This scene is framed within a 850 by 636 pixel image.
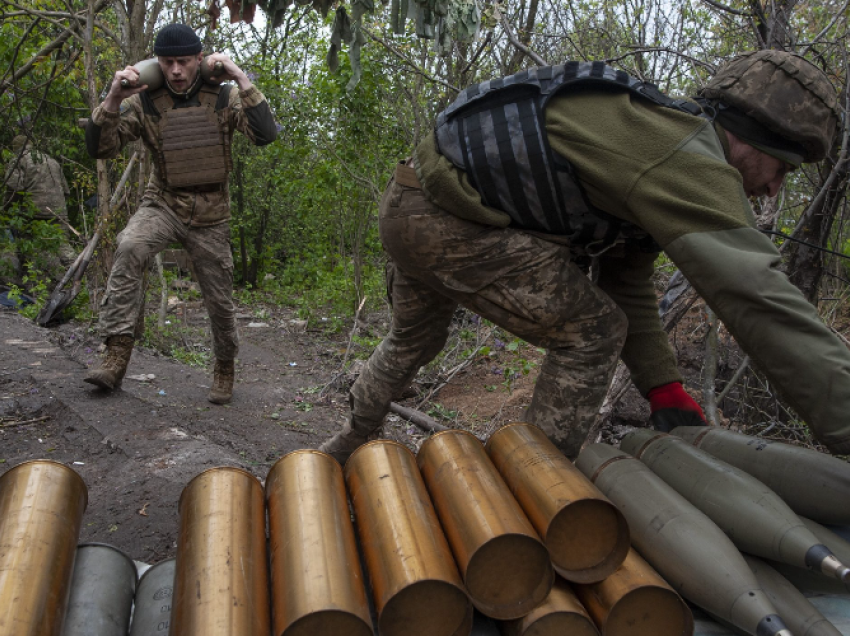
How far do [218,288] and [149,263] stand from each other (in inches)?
18.5

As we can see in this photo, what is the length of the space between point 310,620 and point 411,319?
1.44m

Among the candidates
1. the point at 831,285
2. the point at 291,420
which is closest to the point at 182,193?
the point at 291,420

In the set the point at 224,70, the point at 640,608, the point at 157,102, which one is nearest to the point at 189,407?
the point at 157,102

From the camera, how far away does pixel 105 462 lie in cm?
344

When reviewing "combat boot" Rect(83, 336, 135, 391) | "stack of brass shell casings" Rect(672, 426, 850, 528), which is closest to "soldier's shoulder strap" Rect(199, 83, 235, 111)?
"combat boot" Rect(83, 336, 135, 391)

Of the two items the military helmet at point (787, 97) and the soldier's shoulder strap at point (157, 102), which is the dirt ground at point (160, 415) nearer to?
the soldier's shoulder strap at point (157, 102)

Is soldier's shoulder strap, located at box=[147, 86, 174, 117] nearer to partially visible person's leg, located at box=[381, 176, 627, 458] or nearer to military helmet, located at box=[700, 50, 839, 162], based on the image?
partially visible person's leg, located at box=[381, 176, 627, 458]

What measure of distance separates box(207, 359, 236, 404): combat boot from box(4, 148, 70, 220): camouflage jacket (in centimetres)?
496

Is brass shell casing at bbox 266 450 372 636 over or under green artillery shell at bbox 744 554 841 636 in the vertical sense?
over

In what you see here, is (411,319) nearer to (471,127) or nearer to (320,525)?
(471,127)

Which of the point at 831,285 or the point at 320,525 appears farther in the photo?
the point at 831,285

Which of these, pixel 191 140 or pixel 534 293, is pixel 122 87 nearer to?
pixel 191 140

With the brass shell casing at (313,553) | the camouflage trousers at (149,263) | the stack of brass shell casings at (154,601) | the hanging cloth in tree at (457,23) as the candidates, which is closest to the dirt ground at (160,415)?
the camouflage trousers at (149,263)

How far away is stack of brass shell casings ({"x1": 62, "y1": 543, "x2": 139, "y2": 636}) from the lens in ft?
5.36
